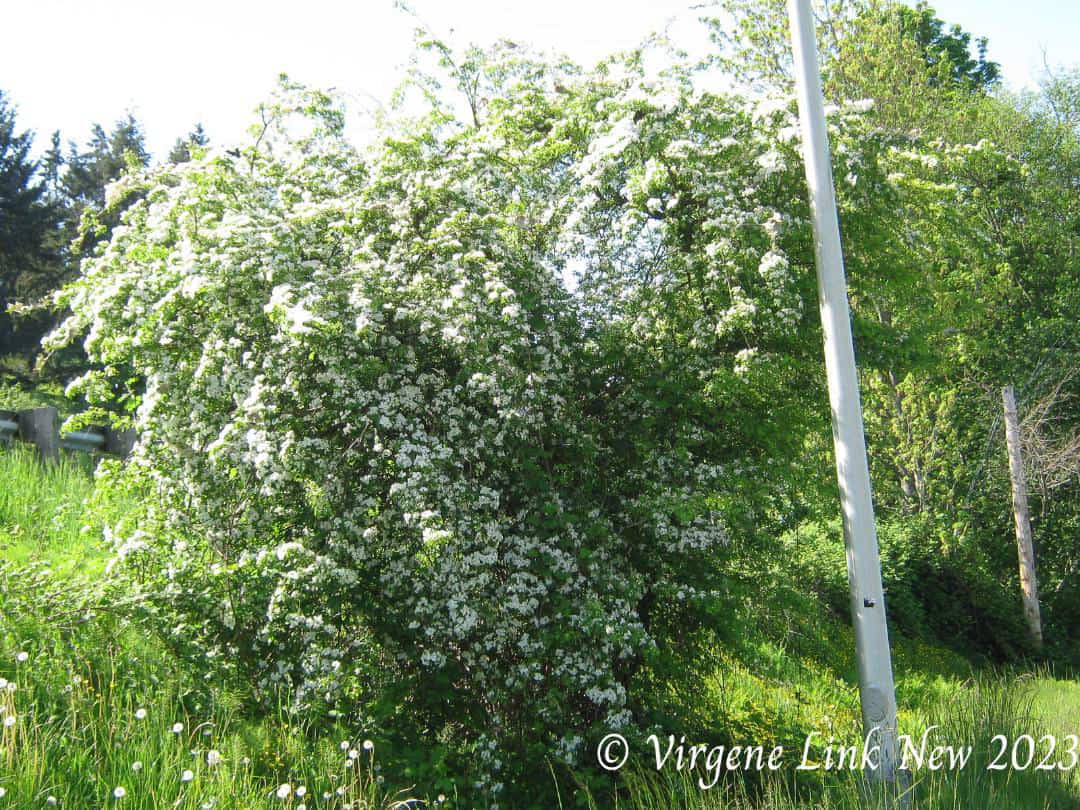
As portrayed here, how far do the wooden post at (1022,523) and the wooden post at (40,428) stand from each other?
14.5 m

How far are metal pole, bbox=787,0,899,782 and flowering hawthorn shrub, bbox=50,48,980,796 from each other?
0.43m

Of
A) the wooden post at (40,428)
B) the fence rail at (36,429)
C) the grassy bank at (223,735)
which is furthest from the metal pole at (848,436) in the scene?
the wooden post at (40,428)

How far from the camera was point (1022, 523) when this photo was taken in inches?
628

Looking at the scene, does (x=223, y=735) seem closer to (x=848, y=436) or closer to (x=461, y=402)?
(x=461, y=402)

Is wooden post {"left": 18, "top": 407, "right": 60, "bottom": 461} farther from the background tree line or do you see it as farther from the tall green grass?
the background tree line

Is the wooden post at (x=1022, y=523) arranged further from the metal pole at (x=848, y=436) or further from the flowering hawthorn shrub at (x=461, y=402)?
the metal pole at (x=848, y=436)

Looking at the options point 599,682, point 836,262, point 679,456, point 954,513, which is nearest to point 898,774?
point 599,682

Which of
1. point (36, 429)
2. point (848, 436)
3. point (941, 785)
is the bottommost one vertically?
point (941, 785)

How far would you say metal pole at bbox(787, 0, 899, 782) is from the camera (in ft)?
17.7

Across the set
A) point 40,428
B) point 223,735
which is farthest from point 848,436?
point 40,428

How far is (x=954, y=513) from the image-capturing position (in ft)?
55.5

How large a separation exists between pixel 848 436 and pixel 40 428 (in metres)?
8.81

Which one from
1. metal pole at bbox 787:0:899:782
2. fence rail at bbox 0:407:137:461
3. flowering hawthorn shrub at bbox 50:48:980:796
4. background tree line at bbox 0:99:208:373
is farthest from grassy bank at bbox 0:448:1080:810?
background tree line at bbox 0:99:208:373

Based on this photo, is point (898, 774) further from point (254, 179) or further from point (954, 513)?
point (954, 513)
